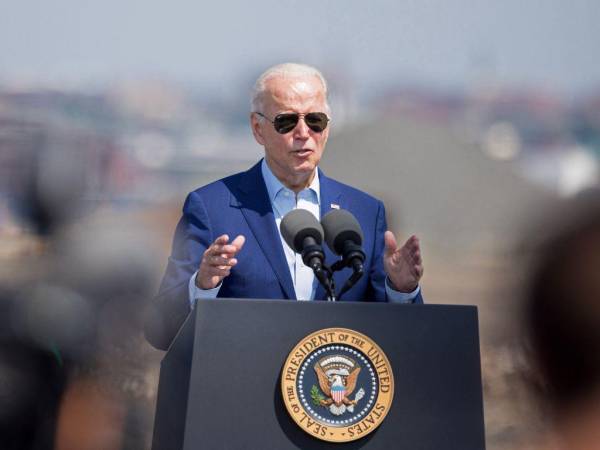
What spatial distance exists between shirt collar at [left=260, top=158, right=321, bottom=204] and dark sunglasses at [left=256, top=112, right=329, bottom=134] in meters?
0.17

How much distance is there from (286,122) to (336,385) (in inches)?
32.4

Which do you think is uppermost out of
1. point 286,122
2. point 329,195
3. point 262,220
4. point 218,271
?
point 286,122

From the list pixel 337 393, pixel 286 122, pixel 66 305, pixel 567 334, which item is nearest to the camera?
pixel 337 393

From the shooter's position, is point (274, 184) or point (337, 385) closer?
point (337, 385)

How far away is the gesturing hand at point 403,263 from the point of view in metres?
2.07

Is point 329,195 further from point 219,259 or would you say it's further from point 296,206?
point 219,259

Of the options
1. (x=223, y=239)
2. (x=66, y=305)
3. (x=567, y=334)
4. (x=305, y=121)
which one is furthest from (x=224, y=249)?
(x=567, y=334)

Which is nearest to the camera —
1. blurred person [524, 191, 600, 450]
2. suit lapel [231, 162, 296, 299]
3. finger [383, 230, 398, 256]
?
finger [383, 230, 398, 256]

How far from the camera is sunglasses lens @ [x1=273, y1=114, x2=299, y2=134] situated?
2.38 metres

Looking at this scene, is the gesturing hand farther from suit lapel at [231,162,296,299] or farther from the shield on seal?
the shield on seal

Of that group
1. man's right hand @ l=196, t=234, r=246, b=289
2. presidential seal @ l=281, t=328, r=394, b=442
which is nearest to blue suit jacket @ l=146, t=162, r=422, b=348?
man's right hand @ l=196, t=234, r=246, b=289

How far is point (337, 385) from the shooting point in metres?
1.77

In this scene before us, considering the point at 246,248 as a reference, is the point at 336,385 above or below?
below

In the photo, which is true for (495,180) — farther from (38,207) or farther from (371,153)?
(38,207)
